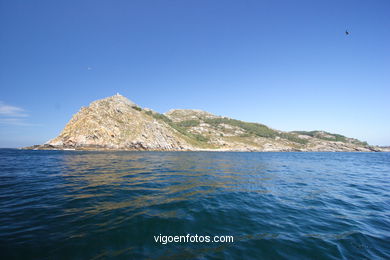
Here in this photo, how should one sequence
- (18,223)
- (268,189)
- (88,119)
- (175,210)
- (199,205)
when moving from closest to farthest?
(18,223) < (175,210) < (199,205) < (268,189) < (88,119)

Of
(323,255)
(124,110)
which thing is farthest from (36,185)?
(124,110)

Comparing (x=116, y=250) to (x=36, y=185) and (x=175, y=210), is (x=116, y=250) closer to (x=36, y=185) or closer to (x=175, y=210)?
(x=175, y=210)

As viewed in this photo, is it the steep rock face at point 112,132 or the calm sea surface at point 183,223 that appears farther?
the steep rock face at point 112,132

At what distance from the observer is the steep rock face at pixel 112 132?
106 meters

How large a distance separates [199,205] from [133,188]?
6.62 m

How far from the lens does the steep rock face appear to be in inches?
4187

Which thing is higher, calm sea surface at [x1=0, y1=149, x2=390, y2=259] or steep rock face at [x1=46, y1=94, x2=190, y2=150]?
steep rock face at [x1=46, y1=94, x2=190, y2=150]

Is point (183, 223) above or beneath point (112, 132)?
beneath

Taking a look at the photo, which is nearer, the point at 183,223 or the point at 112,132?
the point at 183,223

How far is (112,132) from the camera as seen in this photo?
381 ft

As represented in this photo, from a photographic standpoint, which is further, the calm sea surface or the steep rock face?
the steep rock face

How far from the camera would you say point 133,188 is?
1377 cm

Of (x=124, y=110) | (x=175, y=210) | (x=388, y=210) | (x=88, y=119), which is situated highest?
(x=124, y=110)

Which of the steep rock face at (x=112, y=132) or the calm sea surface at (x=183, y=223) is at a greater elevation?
the steep rock face at (x=112, y=132)
